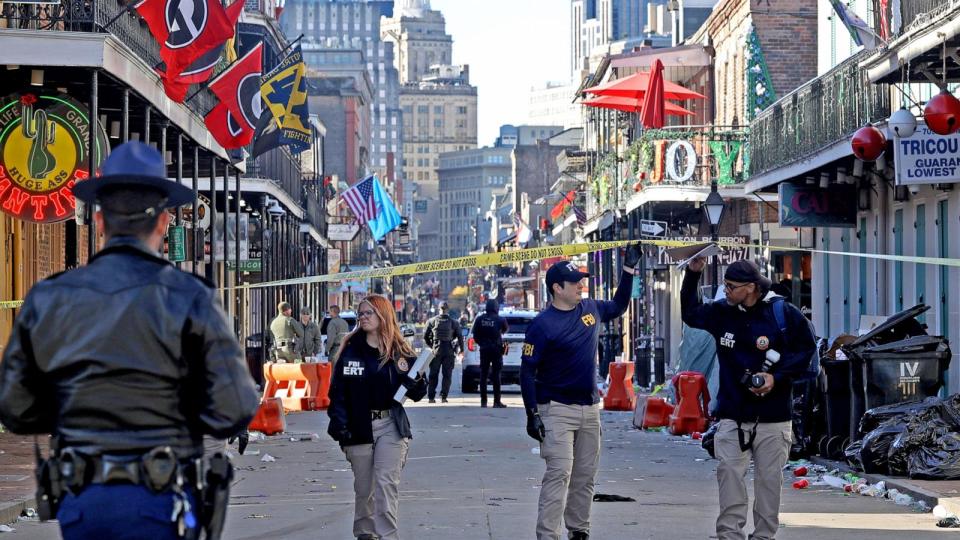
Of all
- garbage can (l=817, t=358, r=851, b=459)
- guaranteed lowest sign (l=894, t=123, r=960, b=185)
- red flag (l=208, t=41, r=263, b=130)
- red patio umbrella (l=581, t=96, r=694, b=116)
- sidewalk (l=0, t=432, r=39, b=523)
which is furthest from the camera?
red patio umbrella (l=581, t=96, r=694, b=116)

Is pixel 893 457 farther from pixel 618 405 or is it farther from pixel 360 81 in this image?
pixel 360 81

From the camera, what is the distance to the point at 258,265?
33406 mm

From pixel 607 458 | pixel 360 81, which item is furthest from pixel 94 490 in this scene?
pixel 360 81

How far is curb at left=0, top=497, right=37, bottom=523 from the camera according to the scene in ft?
39.3

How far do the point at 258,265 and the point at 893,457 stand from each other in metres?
20.5

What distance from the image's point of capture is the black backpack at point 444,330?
3017cm

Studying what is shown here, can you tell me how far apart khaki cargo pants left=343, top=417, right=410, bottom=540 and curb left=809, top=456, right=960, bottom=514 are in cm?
430

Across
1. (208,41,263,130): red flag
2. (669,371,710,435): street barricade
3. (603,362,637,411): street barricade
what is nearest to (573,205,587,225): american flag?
(603,362,637,411): street barricade

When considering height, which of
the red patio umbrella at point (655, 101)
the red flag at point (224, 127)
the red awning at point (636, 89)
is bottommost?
the red flag at point (224, 127)

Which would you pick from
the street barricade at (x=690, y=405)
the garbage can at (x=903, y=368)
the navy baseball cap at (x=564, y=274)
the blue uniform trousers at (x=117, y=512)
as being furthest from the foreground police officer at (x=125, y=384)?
the street barricade at (x=690, y=405)

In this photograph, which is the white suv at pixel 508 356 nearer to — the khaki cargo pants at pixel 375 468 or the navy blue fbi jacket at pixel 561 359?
the navy blue fbi jacket at pixel 561 359

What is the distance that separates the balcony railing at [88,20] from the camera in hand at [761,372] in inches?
341

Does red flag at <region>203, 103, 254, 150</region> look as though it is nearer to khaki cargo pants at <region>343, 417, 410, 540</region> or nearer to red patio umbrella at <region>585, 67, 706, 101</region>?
khaki cargo pants at <region>343, 417, 410, 540</region>

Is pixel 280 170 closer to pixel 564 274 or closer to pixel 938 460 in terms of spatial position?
pixel 938 460
